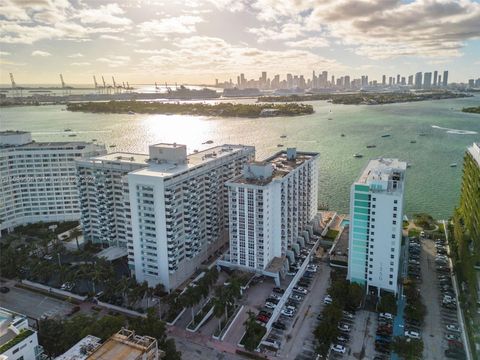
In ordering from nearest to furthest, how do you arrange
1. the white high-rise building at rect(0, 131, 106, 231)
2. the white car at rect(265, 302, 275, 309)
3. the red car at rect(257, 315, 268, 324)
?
1. the red car at rect(257, 315, 268, 324)
2. the white car at rect(265, 302, 275, 309)
3. the white high-rise building at rect(0, 131, 106, 231)

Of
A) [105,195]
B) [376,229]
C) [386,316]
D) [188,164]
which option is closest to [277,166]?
[188,164]

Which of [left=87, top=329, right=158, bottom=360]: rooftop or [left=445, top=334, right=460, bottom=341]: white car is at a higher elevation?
[left=87, top=329, right=158, bottom=360]: rooftop

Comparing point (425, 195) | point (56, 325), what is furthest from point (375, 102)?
point (56, 325)

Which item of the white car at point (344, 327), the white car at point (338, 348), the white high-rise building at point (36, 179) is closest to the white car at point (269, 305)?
the white car at point (344, 327)

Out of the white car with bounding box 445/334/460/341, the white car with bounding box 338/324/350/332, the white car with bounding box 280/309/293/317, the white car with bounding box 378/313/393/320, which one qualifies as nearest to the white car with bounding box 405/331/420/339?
the white car with bounding box 378/313/393/320

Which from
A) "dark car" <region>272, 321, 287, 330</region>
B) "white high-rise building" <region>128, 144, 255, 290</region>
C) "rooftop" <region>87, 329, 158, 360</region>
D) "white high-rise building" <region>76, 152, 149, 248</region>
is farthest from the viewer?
"white high-rise building" <region>76, 152, 149, 248</region>

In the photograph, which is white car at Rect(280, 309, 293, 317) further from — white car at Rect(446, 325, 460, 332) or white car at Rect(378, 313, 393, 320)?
white car at Rect(446, 325, 460, 332)

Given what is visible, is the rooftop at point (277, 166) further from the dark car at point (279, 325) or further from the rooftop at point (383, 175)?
the dark car at point (279, 325)

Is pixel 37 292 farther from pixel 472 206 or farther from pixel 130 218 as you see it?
pixel 472 206
